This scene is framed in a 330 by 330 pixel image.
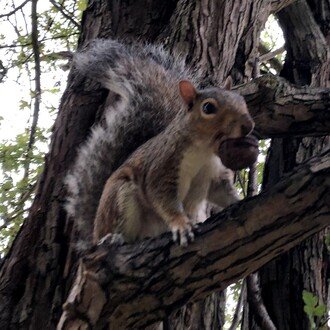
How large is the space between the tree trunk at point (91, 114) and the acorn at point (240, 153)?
67 cm

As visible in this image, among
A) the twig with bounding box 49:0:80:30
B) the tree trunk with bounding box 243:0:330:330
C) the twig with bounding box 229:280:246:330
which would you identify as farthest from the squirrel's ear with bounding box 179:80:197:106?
the twig with bounding box 49:0:80:30

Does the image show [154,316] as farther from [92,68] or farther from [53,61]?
[53,61]

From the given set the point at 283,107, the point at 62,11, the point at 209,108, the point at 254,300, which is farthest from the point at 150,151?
the point at 62,11

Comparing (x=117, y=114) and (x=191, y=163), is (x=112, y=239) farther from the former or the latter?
(x=117, y=114)

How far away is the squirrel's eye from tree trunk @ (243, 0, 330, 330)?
97 cm

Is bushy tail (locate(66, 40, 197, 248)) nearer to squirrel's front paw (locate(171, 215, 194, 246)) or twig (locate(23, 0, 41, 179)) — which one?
squirrel's front paw (locate(171, 215, 194, 246))

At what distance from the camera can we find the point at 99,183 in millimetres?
2727

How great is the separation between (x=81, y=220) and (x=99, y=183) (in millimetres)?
169

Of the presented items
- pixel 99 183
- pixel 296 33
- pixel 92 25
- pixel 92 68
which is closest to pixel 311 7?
pixel 296 33

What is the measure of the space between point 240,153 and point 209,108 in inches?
12.2

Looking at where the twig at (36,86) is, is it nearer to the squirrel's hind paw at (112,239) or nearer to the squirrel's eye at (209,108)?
the squirrel's hind paw at (112,239)

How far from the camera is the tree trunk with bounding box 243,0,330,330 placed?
3111 mm

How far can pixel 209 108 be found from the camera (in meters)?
2.36

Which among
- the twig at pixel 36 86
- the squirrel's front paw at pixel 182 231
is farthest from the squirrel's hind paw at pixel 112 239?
the twig at pixel 36 86
